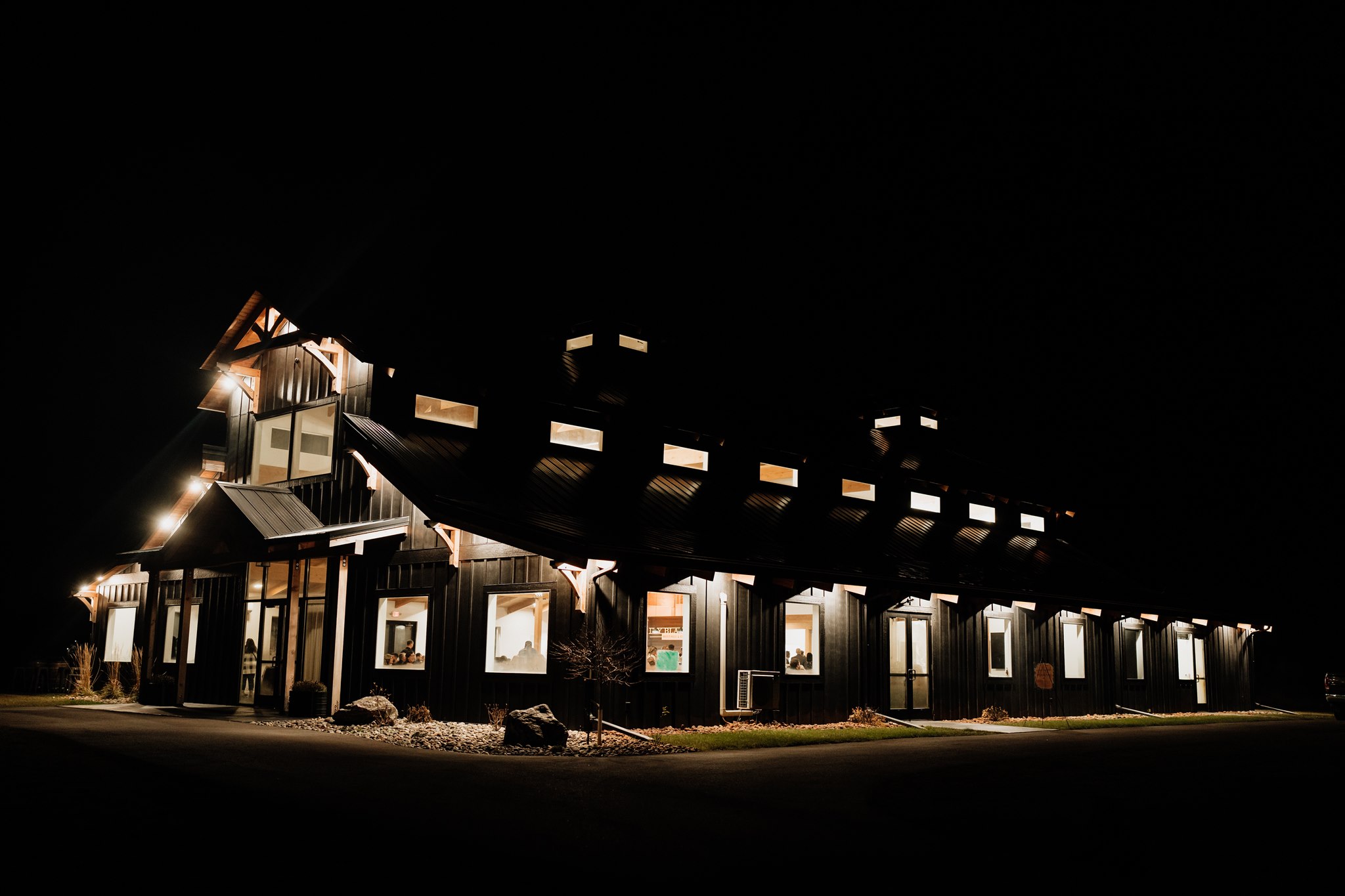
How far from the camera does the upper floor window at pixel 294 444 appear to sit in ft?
71.9

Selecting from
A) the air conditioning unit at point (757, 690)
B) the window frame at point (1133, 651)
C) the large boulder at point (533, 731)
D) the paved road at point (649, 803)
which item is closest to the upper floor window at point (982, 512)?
the window frame at point (1133, 651)

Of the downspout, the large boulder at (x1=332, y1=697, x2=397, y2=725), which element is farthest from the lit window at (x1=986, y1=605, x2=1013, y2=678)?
the large boulder at (x1=332, y1=697, x2=397, y2=725)

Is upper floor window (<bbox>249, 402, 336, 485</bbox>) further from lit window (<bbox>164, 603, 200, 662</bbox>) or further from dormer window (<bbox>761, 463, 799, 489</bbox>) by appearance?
dormer window (<bbox>761, 463, 799, 489</bbox>)

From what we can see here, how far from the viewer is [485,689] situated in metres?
18.5

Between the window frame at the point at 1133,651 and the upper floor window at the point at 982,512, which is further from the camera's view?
the upper floor window at the point at 982,512

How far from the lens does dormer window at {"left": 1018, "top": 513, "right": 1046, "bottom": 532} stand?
32188 millimetres

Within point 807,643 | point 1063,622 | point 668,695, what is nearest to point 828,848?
point 668,695

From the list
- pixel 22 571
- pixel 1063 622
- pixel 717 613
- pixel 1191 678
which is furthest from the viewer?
pixel 22 571

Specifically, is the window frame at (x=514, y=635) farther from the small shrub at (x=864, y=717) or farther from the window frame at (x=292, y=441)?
the small shrub at (x=864, y=717)

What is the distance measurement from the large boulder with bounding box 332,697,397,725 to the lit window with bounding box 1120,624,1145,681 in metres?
20.5

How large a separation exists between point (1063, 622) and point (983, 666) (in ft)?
11.9

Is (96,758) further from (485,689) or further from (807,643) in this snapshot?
(807,643)

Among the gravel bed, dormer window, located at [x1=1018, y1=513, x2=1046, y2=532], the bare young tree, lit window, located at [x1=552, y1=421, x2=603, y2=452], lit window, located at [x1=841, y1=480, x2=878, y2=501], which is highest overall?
lit window, located at [x1=552, y1=421, x2=603, y2=452]

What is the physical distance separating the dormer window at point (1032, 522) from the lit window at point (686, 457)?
12486mm
